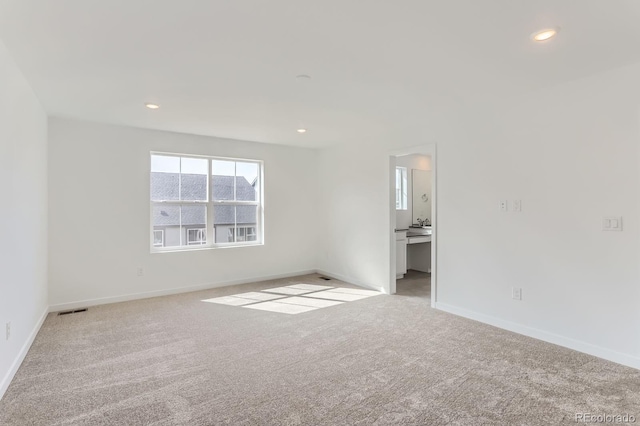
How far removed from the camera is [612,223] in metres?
2.76

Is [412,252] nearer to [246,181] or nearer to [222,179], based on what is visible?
[246,181]

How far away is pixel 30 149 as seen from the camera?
3.16 meters

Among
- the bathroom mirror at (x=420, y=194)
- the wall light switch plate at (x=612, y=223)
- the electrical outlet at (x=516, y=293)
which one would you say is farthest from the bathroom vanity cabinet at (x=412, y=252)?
the wall light switch plate at (x=612, y=223)

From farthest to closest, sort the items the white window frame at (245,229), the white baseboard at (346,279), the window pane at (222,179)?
the white window frame at (245,229) → the window pane at (222,179) → the white baseboard at (346,279)

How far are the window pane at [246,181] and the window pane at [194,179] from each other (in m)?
0.55

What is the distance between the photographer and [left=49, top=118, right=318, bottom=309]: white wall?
13.7 feet

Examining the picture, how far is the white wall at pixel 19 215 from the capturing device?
92.7 inches

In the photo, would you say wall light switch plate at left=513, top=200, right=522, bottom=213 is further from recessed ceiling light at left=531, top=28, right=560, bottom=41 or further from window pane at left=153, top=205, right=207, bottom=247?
window pane at left=153, top=205, right=207, bottom=247

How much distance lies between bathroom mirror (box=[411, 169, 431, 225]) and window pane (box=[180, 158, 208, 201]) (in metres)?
3.81

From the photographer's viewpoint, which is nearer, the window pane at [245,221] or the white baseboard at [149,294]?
the white baseboard at [149,294]

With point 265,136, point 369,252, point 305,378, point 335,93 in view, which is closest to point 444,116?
point 335,93

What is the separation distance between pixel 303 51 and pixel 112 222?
3.60 meters

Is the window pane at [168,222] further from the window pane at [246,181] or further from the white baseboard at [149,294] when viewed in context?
the window pane at [246,181]

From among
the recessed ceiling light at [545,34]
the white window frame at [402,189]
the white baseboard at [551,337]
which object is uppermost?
the recessed ceiling light at [545,34]
